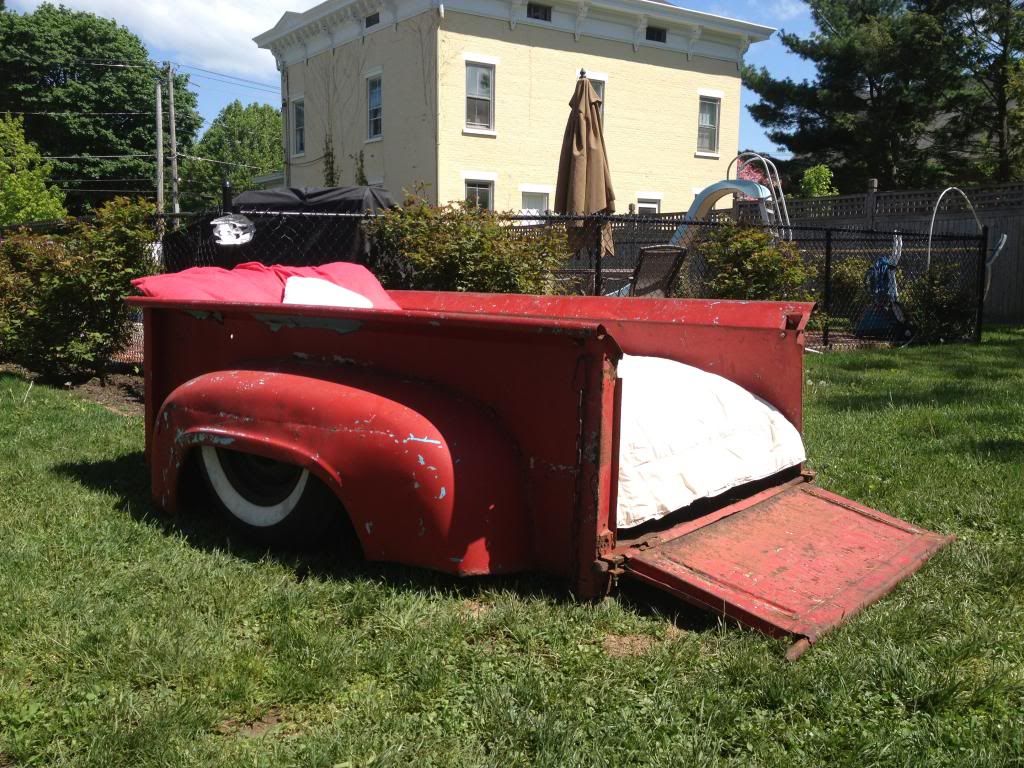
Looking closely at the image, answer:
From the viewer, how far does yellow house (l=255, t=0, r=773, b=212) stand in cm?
2038

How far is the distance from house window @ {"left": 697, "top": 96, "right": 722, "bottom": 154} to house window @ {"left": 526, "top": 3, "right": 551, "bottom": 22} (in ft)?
18.0

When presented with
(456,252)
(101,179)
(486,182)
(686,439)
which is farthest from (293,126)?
(686,439)

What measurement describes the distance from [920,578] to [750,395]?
3.38 feet

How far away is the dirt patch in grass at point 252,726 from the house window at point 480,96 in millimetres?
19620

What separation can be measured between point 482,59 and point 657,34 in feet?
18.5

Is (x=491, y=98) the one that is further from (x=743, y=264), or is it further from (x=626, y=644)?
(x=626, y=644)

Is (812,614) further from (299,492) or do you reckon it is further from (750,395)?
(299,492)

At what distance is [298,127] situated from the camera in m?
25.4

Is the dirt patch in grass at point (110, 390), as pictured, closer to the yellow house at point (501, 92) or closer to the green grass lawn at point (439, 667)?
the green grass lawn at point (439, 667)

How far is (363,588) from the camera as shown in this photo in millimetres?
2979

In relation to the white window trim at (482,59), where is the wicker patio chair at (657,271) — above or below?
below

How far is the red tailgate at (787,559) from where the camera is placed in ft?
8.75

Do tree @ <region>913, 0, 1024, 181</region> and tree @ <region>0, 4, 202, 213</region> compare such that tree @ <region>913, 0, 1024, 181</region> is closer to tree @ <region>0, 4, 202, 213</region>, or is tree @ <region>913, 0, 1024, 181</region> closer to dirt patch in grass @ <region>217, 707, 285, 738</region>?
dirt patch in grass @ <region>217, 707, 285, 738</region>

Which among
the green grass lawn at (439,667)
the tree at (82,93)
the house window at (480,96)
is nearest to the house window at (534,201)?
the house window at (480,96)
